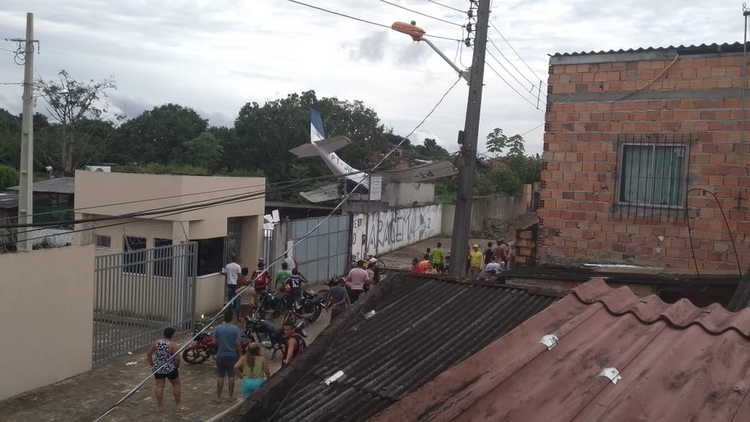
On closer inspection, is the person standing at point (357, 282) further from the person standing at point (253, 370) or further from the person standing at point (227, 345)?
the person standing at point (253, 370)

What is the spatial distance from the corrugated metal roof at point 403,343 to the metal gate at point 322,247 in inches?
469

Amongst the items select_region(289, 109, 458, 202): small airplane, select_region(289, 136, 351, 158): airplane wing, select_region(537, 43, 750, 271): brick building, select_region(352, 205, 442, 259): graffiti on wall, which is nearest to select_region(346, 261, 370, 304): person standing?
select_region(537, 43, 750, 271): brick building

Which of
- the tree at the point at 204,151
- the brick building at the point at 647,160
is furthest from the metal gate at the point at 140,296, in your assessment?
the tree at the point at 204,151

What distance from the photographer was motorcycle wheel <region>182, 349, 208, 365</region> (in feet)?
37.8

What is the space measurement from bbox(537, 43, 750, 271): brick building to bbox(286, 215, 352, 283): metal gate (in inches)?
368

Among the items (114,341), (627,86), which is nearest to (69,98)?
(114,341)

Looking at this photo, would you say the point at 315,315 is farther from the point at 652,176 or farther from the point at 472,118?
the point at 652,176

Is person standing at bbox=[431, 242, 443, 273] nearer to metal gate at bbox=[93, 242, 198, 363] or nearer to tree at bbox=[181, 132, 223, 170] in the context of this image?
metal gate at bbox=[93, 242, 198, 363]

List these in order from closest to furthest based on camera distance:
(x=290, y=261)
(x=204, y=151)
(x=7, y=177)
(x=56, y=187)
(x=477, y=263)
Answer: (x=477, y=263)
(x=290, y=261)
(x=56, y=187)
(x=7, y=177)
(x=204, y=151)

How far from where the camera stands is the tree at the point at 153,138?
46.9m

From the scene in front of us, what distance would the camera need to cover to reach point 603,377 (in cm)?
322

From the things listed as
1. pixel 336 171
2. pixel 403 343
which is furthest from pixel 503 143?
pixel 403 343

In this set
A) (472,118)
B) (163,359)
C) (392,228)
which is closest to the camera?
(163,359)

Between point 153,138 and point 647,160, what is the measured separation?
43964 mm
